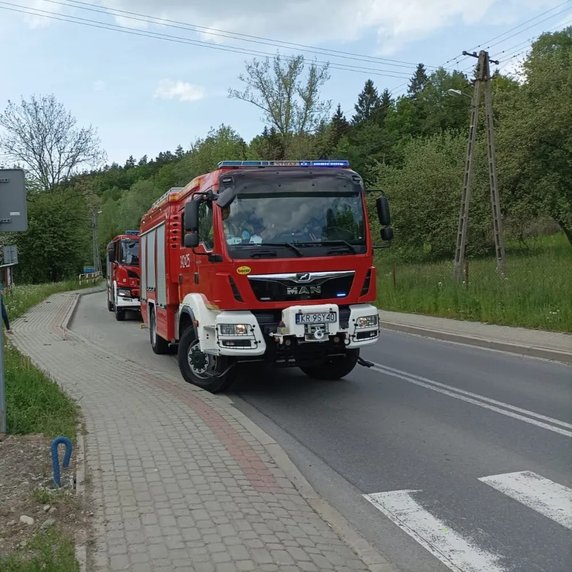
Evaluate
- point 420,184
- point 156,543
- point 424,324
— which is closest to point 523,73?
point 420,184

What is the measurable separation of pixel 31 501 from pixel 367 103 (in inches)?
4203

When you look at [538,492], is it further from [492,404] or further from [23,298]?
[23,298]

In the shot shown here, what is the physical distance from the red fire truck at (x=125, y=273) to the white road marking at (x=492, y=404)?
13475 millimetres

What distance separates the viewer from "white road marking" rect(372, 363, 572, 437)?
6773 millimetres

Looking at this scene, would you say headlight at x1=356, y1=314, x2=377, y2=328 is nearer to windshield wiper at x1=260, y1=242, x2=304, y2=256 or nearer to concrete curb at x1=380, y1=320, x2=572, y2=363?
windshield wiper at x1=260, y1=242, x2=304, y2=256

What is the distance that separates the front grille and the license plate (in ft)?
0.93

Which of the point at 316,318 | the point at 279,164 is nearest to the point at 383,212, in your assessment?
the point at 279,164

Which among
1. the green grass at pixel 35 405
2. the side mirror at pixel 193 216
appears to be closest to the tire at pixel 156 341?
the green grass at pixel 35 405

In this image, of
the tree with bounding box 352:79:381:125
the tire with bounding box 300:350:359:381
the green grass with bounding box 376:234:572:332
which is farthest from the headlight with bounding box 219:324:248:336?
the tree with bounding box 352:79:381:125

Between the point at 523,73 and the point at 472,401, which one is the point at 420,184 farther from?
the point at 472,401

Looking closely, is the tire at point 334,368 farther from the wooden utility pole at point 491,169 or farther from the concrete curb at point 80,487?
the wooden utility pole at point 491,169

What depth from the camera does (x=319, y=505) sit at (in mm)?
4637

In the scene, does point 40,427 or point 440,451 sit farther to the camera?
point 40,427

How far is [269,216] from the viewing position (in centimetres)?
819
